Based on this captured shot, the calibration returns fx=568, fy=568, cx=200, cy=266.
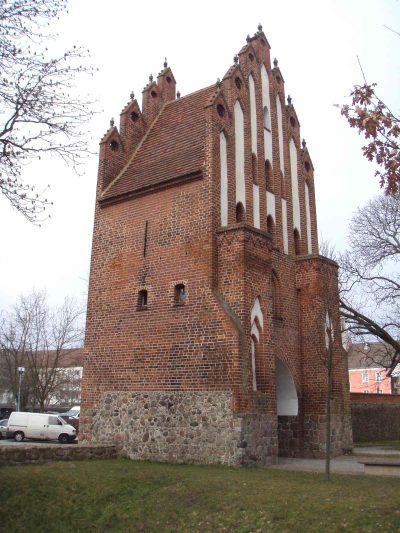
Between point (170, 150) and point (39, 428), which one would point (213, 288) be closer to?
point (170, 150)

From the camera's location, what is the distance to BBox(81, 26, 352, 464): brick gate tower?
1446 centimetres

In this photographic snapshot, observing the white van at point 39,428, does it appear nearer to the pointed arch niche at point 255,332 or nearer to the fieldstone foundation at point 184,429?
the fieldstone foundation at point 184,429

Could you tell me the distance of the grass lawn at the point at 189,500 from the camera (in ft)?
28.1

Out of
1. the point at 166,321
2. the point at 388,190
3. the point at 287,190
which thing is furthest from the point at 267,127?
the point at 388,190

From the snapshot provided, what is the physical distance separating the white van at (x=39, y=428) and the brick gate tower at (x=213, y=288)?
41.9ft

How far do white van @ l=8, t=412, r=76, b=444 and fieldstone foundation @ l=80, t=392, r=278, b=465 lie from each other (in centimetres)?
1302

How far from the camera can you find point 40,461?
1336cm

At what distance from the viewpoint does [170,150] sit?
18109mm

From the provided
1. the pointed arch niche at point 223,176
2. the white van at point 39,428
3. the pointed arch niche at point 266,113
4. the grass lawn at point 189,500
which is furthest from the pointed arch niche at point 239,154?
the white van at point 39,428

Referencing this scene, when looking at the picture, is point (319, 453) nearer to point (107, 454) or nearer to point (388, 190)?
point (107, 454)

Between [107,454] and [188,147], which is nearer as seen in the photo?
[107,454]

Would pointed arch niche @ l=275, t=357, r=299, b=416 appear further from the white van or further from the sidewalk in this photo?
the white van

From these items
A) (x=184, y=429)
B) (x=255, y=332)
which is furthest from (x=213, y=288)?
(x=184, y=429)

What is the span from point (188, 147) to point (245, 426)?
333 inches
